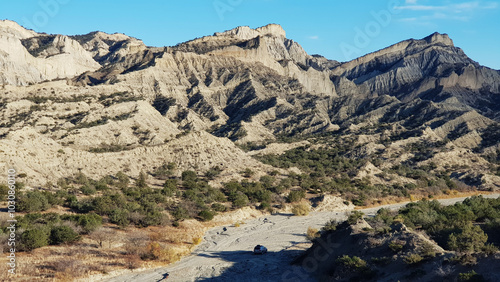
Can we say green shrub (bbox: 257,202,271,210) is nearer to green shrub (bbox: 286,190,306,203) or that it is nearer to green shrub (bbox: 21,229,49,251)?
green shrub (bbox: 286,190,306,203)

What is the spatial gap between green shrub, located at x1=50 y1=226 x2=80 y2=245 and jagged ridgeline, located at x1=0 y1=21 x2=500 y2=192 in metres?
19.7

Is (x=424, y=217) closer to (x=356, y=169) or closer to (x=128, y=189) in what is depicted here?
(x=128, y=189)

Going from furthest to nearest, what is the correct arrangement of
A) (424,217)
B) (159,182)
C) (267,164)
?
(267,164), (159,182), (424,217)

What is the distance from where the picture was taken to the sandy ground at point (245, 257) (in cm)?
2669

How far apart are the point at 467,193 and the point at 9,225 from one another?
7002cm

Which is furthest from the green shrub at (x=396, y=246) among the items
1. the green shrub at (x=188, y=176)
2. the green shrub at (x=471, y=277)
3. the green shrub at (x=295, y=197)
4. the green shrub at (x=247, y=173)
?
the green shrub at (x=247, y=173)

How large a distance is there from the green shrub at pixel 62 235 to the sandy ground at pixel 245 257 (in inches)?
263

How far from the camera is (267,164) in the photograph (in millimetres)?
76500

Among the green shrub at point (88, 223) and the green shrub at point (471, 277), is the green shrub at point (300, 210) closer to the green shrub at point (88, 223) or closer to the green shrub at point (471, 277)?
the green shrub at point (88, 223)

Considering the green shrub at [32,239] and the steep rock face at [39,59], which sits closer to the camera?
the green shrub at [32,239]

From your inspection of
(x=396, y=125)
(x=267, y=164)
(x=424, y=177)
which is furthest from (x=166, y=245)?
(x=396, y=125)

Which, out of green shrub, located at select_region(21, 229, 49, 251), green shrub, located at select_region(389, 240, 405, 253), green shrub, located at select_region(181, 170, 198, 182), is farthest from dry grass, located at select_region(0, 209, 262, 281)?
green shrub, located at select_region(181, 170, 198, 182)

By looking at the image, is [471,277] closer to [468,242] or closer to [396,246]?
[468,242]

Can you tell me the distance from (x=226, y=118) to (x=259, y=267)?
343 ft
